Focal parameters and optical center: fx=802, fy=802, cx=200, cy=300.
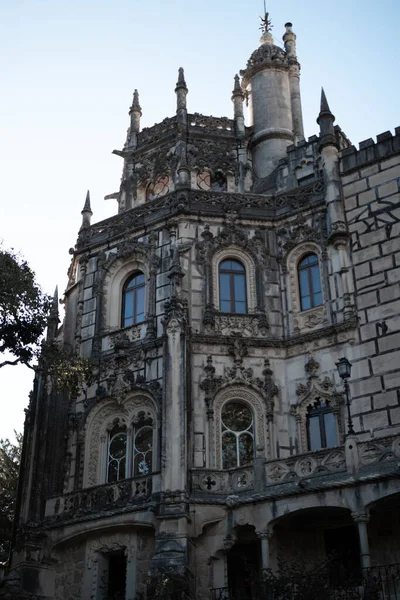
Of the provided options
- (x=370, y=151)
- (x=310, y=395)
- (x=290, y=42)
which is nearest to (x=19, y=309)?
(x=310, y=395)

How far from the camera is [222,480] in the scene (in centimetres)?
2273

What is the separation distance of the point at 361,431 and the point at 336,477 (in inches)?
106

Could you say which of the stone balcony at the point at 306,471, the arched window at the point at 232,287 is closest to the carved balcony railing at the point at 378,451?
the stone balcony at the point at 306,471

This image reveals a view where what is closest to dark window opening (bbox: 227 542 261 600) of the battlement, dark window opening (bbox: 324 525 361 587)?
dark window opening (bbox: 324 525 361 587)

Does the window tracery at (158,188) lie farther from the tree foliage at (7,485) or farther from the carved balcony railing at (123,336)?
the tree foliage at (7,485)

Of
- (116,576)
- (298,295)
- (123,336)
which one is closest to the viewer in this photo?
(116,576)

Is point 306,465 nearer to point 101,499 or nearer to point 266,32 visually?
point 101,499

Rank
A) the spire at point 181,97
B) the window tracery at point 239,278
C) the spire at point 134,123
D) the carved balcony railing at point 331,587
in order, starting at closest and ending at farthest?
the carved balcony railing at point 331,587 → the window tracery at point 239,278 → the spire at point 181,97 → the spire at point 134,123

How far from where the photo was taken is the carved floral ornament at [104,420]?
25.2 meters

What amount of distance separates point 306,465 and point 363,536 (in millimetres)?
2585

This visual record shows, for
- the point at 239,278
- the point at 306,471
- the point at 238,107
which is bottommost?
the point at 306,471

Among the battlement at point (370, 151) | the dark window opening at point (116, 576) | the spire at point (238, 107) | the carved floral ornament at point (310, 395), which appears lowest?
the dark window opening at point (116, 576)

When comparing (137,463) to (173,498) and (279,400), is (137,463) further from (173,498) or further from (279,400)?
(279,400)

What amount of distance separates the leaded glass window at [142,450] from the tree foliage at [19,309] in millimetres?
4294
